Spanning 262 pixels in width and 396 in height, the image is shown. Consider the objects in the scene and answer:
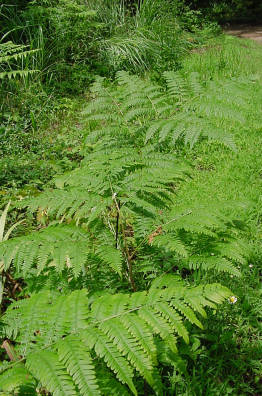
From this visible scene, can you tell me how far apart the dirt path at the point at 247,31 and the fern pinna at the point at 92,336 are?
9615 millimetres

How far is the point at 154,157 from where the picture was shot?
1800 millimetres

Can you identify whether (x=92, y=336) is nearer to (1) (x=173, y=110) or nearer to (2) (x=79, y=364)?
(2) (x=79, y=364)

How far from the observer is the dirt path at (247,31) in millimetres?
9709

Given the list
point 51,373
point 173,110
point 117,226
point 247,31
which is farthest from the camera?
point 247,31

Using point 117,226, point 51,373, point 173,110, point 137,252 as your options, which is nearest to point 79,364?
point 51,373

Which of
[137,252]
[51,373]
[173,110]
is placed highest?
[173,110]

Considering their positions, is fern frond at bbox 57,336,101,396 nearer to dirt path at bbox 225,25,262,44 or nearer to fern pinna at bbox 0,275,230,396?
fern pinna at bbox 0,275,230,396

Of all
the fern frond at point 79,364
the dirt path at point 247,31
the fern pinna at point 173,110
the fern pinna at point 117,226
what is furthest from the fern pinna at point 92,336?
the dirt path at point 247,31

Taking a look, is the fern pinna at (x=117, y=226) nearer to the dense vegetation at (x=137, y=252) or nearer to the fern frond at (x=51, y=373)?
the dense vegetation at (x=137, y=252)

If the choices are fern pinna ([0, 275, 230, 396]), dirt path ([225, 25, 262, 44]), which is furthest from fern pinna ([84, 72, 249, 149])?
dirt path ([225, 25, 262, 44])

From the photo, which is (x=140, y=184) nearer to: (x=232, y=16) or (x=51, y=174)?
(x=51, y=174)

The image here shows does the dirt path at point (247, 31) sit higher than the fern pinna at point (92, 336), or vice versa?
the dirt path at point (247, 31)

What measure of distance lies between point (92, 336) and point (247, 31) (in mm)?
11765

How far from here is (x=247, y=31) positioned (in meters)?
10.7
